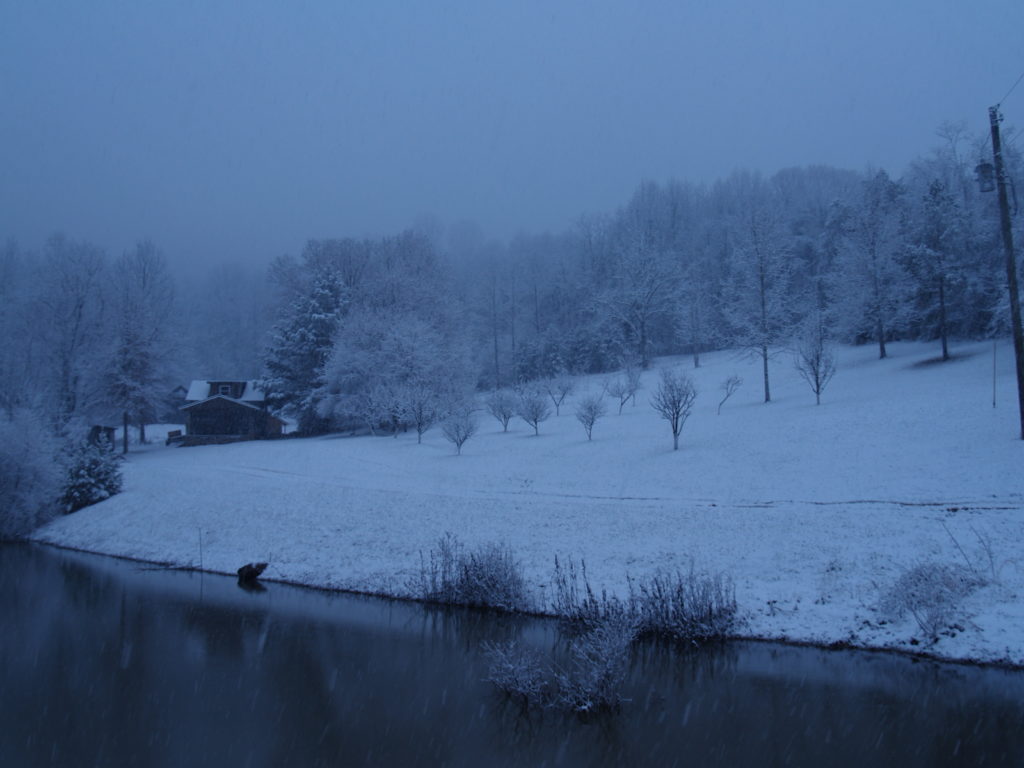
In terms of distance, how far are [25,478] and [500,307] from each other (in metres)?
43.2

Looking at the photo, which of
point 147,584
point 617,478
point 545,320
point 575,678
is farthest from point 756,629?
point 545,320

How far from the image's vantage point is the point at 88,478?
28156mm

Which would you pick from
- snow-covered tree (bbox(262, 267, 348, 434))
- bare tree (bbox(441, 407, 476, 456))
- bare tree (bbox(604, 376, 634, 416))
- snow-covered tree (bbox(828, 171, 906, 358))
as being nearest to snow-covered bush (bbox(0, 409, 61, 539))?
bare tree (bbox(441, 407, 476, 456))

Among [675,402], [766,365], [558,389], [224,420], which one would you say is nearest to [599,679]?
[675,402]

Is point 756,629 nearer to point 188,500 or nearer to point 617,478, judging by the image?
point 617,478

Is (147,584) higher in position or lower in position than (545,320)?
lower

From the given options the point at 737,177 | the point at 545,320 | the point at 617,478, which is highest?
the point at 737,177

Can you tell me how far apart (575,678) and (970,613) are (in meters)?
7.16

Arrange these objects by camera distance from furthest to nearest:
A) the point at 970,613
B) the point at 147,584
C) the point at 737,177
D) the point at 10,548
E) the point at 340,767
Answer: the point at 737,177, the point at 10,548, the point at 147,584, the point at 970,613, the point at 340,767

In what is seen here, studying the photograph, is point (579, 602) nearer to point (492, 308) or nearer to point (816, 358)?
point (816, 358)

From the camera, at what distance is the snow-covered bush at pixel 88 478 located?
27891 mm

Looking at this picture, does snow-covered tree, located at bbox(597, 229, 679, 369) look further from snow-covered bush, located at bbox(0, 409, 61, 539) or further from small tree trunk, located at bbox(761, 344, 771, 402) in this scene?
snow-covered bush, located at bbox(0, 409, 61, 539)

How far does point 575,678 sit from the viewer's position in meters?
10.8

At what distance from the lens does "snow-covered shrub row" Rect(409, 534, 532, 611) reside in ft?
51.0
